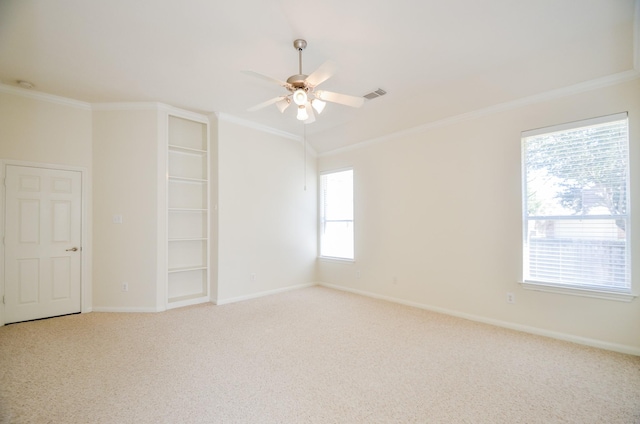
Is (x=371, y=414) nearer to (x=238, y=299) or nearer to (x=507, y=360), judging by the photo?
(x=507, y=360)

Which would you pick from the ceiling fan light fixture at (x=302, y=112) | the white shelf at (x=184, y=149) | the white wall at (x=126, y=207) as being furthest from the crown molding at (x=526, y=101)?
the white wall at (x=126, y=207)

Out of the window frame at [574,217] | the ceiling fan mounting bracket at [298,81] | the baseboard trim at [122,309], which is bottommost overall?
the baseboard trim at [122,309]

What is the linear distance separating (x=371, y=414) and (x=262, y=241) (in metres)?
3.45

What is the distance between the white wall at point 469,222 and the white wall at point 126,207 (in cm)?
320

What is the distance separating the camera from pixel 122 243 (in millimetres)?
4066

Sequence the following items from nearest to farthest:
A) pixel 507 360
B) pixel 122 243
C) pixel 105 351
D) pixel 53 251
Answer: pixel 507 360, pixel 105 351, pixel 53 251, pixel 122 243

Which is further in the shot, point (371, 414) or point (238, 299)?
point (238, 299)

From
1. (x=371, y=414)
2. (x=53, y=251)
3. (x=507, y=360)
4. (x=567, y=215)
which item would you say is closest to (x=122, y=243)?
(x=53, y=251)

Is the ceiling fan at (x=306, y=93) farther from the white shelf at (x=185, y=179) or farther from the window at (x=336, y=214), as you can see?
the window at (x=336, y=214)

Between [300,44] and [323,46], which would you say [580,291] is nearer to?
[323,46]

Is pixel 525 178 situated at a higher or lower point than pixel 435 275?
higher

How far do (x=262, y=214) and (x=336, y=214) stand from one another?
4.73ft

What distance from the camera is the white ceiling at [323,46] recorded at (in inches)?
91.1

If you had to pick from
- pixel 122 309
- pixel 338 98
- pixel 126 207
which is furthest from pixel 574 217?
pixel 122 309
